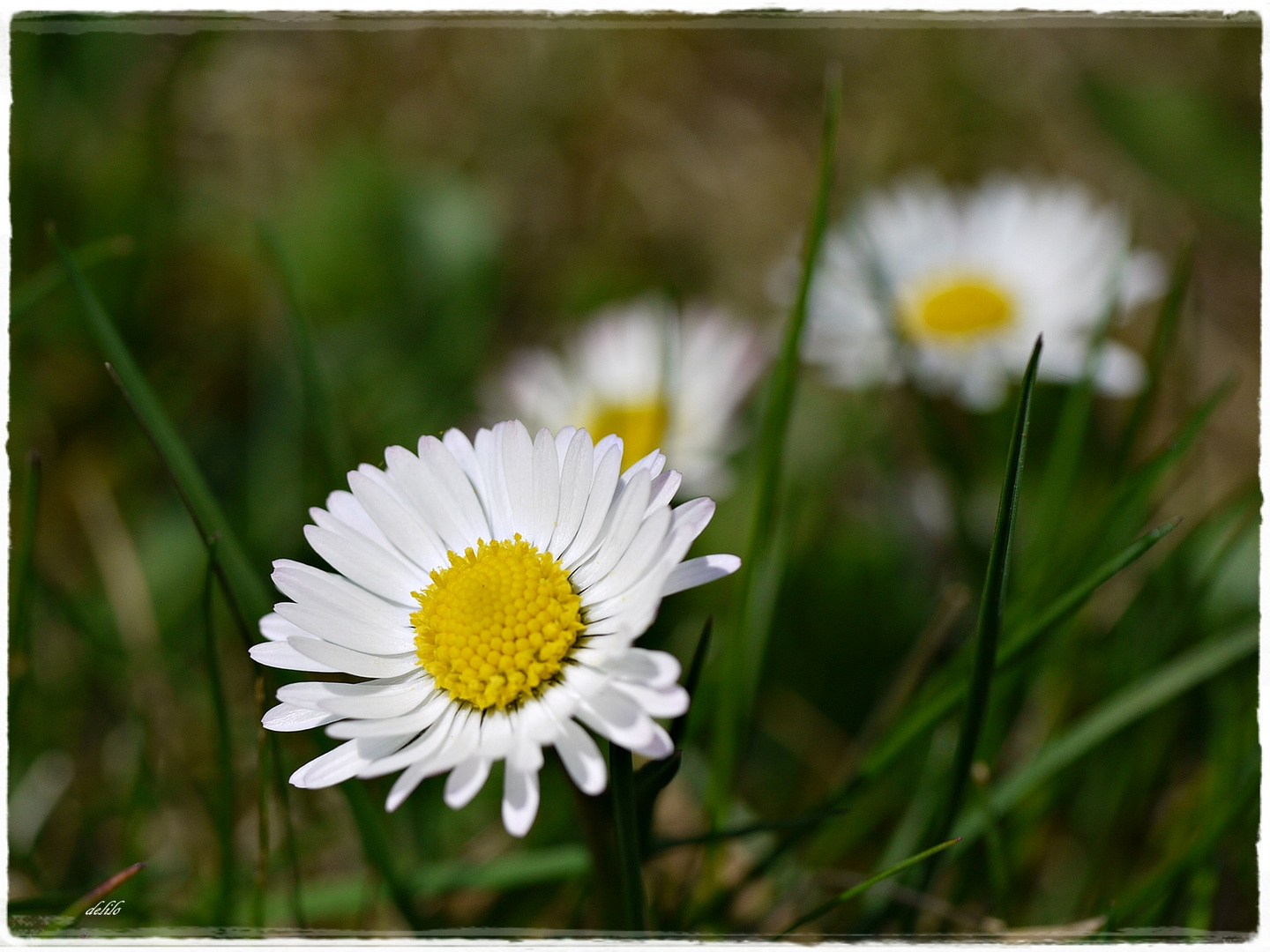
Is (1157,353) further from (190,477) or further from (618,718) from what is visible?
(190,477)

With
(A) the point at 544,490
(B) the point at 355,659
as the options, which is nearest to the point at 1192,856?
(A) the point at 544,490

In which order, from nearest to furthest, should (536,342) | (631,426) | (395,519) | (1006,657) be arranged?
(395,519) < (1006,657) < (631,426) < (536,342)

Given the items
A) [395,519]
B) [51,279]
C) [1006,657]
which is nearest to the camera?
[395,519]

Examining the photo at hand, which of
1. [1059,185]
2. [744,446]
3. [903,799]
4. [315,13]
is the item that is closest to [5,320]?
[315,13]

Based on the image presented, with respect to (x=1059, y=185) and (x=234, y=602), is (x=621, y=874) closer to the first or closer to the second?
(x=234, y=602)

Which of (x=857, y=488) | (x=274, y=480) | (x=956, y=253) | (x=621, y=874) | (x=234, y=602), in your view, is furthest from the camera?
(x=956, y=253)

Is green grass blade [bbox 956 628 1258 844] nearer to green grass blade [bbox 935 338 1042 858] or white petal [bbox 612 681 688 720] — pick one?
green grass blade [bbox 935 338 1042 858]

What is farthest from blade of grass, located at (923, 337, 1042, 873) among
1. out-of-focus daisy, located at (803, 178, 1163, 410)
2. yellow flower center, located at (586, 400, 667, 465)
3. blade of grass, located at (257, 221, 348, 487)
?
yellow flower center, located at (586, 400, 667, 465)
